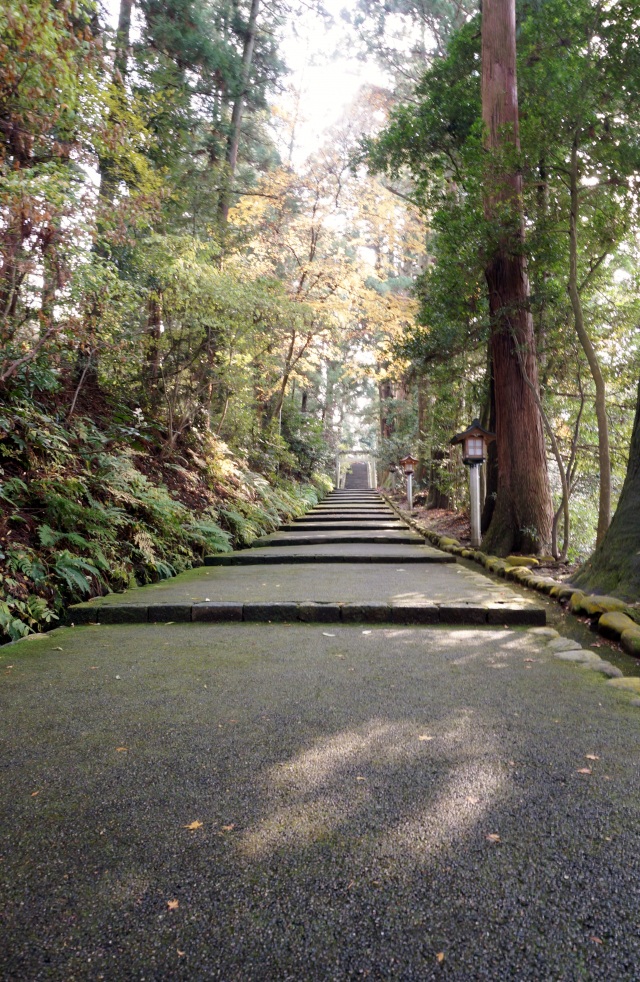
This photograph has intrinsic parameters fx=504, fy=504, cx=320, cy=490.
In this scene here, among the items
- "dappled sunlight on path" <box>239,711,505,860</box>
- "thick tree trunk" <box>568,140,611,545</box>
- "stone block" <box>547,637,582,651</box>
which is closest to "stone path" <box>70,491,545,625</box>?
"stone block" <box>547,637,582,651</box>

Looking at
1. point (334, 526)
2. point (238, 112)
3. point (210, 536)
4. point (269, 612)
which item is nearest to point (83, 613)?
point (269, 612)

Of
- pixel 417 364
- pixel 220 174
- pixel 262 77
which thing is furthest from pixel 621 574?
pixel 262 77

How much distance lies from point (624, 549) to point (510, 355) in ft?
11.4

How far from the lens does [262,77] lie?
36.6 feet

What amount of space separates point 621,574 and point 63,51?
235 inches

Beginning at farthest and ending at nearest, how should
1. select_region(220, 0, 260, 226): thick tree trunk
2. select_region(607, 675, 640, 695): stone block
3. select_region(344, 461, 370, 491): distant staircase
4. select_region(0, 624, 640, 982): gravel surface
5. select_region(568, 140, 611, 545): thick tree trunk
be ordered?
select_region(344, 461, 370, 491): distant staircase < select_region(220, 0, 260, 226): thick tree trunk < select_region(568, 140, 611, 545): thick tree trunk < select_region(607, 675, 640, 695): stone block < select_region(0, 624, 640, 982): gravel surface

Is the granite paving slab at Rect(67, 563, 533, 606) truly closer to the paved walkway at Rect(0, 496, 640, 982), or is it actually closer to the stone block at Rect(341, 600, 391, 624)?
the stone block at Rect(341, 600, 391, 624)

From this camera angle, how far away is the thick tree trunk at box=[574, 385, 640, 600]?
3818 millimetres

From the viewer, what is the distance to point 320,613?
392cm

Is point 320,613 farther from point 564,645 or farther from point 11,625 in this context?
point 11,625

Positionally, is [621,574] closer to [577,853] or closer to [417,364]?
[577,853]

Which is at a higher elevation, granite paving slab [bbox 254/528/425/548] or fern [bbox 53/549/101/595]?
fern [bbox 53/549/101/595]

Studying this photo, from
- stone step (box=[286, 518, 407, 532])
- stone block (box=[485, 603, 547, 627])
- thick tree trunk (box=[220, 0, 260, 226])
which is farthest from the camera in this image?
stone step (box=[286, 518, 407, 532])

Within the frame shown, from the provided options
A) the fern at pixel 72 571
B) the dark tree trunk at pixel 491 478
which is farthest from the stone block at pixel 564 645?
the dark tree trunk at pixel 491 478
